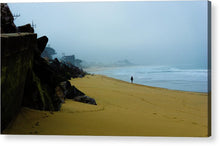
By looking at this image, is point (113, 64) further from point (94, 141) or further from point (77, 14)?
point (94, 141)

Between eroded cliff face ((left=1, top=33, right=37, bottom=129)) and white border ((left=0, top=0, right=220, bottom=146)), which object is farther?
white border ((left=0, top=0, right=220, bottom=146))

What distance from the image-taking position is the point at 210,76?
11.8 ft

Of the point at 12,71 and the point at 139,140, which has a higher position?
the point at 12,71

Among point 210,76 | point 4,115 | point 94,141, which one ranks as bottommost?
point 94,141

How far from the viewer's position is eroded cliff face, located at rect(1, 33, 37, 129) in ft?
8.12

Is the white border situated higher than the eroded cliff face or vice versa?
the eroded cliff face

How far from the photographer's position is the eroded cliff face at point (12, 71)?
247 centimetres

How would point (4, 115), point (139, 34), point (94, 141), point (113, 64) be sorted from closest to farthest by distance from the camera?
point (4, 115)
point (94, 141)
point (139, 34)
point (113, 64)

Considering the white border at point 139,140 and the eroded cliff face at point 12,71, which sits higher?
the eroded cliff face at point 12,71

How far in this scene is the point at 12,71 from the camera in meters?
2.67

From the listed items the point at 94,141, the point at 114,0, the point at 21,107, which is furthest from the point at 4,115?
the point at 114,0

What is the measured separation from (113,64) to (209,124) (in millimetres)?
4251

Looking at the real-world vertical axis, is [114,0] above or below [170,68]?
above

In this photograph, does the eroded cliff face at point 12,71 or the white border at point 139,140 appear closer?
the eroded cliff face at point 12,71
